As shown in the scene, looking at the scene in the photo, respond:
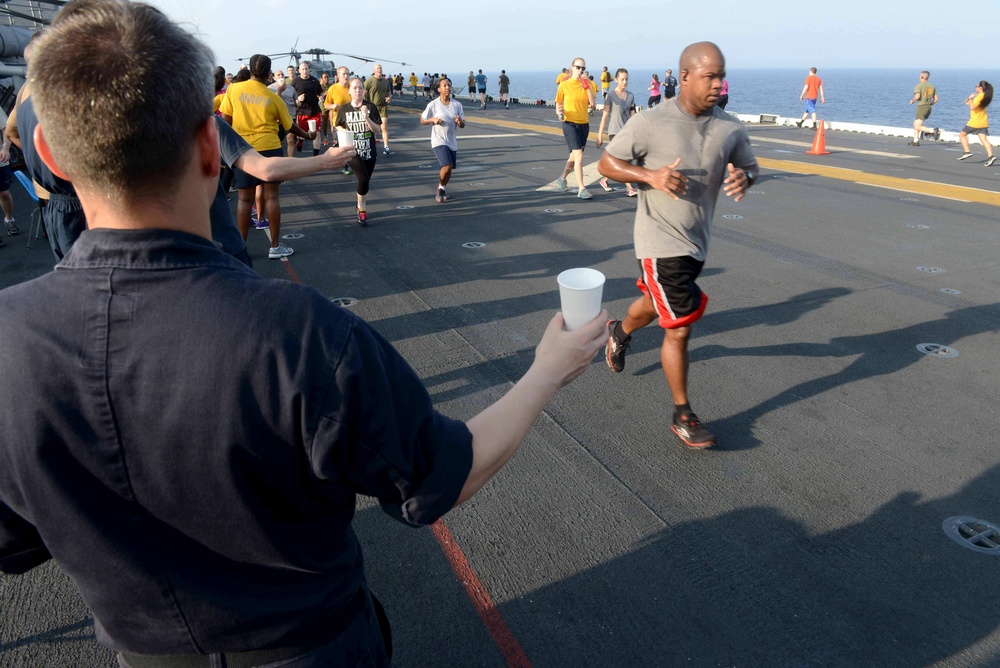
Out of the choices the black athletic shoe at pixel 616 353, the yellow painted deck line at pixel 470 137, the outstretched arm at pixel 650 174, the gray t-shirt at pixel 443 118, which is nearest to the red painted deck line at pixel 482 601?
the black athletic shoe at pixel 616 353

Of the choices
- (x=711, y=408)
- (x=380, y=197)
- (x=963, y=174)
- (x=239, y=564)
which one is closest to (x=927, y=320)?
(x=711, y=408)

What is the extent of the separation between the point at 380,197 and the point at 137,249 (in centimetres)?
1078

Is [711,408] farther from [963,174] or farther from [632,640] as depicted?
[963,174]

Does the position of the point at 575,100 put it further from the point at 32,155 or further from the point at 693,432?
the point at 32,155

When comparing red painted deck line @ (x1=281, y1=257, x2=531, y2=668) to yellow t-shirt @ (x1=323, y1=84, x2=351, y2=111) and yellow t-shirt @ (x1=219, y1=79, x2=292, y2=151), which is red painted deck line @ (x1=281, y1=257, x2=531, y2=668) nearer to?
yellow t-shirt @ (x1=219, y1=79, x2=292, y2=151)

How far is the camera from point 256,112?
7195 millimetres

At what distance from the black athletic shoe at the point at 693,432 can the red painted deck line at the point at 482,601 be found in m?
1.54

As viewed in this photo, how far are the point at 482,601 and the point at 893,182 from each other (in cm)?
1276

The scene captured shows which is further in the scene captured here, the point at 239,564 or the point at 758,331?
the point at 758,331

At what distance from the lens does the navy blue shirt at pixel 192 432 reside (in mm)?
965

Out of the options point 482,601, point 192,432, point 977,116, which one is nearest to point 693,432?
point 482,601

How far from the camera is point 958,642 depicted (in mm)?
2539

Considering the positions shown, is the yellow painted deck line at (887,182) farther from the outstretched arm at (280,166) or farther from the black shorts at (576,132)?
the outstretched arm at (280,166)

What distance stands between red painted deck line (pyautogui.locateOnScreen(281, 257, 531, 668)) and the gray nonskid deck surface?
3 centimetres
